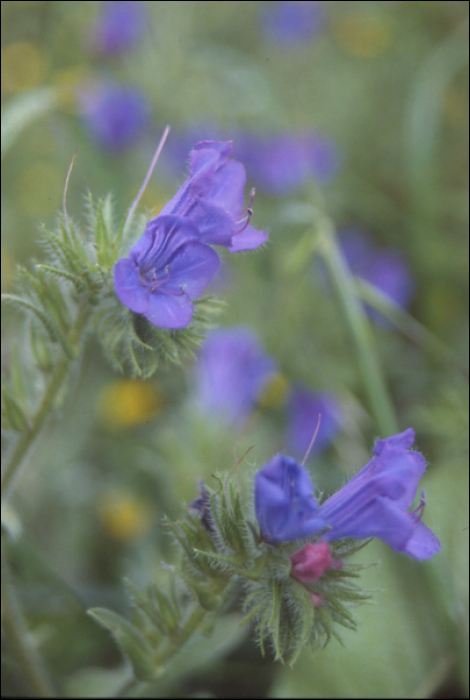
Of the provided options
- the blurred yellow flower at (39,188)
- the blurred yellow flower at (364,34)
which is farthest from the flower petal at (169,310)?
the blurred yellow flower at (364,34)

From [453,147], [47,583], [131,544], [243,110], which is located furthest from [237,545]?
[453,147]

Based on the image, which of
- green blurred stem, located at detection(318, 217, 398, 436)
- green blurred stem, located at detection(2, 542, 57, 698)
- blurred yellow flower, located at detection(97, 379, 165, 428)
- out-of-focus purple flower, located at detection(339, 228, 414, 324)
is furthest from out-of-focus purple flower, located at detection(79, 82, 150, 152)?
green blurred stem, located at detection(2, 542, 57, 698)

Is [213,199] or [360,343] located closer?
[213,199]

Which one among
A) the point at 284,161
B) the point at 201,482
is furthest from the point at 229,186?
the point at 284,161

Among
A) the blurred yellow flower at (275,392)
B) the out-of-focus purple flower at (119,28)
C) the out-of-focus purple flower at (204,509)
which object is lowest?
the out-of-focus purple flower at (204,509)

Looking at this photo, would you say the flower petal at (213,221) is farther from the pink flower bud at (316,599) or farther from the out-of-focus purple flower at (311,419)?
the out-of-focus purple flower at (311,419)

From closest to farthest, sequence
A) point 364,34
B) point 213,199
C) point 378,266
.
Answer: point 213,199 < point 378,266 < point 364,34

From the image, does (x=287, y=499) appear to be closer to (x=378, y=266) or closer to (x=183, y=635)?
(x=183, y=635)

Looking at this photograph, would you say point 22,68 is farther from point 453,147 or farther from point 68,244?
point 68,244
